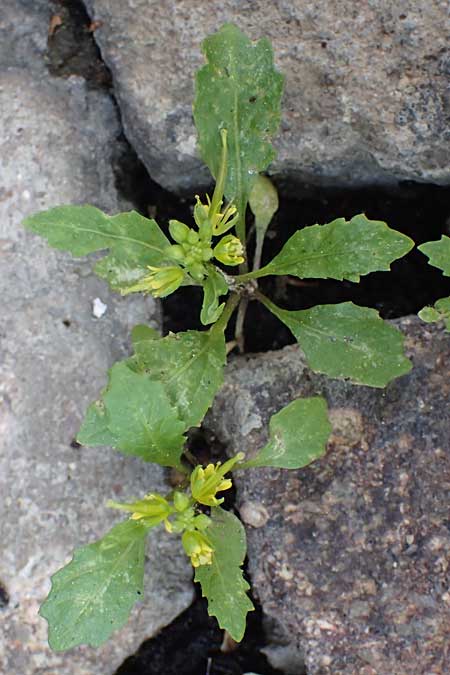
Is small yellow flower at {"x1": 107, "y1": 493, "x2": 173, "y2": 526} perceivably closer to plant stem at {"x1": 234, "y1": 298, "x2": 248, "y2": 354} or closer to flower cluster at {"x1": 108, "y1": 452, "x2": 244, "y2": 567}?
flower cluster at {"x1": 108, "y1": 452, "x2": 244, "y2": 567}

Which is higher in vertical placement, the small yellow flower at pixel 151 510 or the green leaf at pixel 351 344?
the green leaf at pixel 351 344

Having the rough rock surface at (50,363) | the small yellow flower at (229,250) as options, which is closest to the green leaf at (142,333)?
the rough rock surface at (50,363)

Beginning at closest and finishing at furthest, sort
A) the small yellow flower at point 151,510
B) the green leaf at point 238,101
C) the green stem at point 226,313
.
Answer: the small yellow flower at point 151,510 < the green leaf at point 238,101 < the green stem at point 226,313

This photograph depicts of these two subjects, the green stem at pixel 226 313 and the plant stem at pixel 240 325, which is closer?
the green stem at pixel 226 313

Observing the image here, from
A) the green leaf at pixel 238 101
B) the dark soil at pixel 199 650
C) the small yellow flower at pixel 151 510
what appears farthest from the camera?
the dark soil at pixel 199 650

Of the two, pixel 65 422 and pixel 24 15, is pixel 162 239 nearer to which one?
pixel 65 422

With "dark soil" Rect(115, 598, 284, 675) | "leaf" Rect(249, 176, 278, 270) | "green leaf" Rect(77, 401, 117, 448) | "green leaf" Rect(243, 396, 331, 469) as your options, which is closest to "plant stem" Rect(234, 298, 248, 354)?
"leaf" Rect(249, 176, 278, 270)

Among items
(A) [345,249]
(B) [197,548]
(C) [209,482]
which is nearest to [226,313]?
(A) [345,249]

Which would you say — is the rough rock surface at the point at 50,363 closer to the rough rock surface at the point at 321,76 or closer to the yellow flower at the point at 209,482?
the rough rock surface at the point at 321,76
